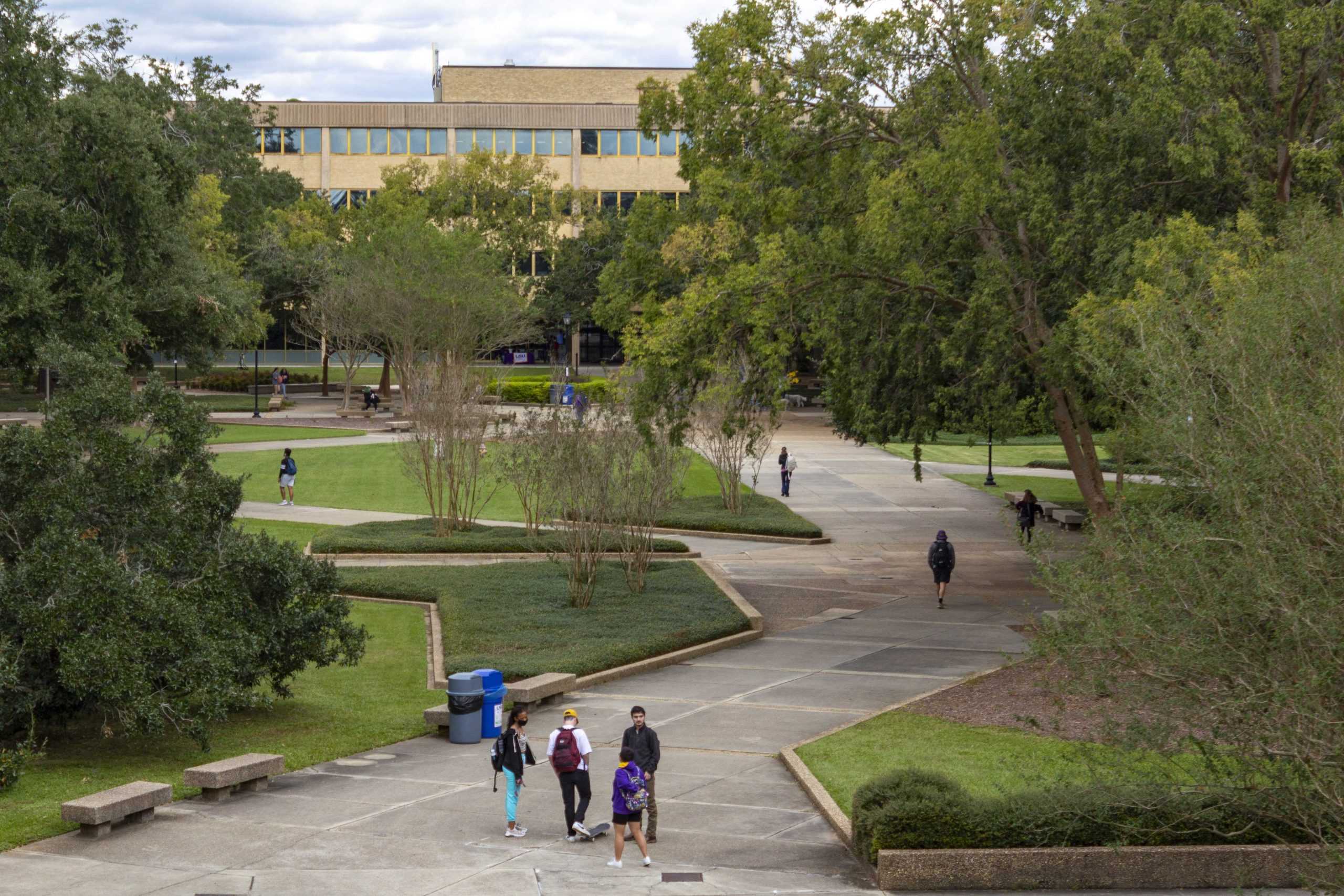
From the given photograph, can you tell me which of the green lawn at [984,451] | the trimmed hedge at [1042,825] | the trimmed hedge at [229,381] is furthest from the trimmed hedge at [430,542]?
the trimmed hedge at [229,381]

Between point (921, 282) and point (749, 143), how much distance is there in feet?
11.4

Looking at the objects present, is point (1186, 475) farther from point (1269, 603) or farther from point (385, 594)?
point (385, 594)

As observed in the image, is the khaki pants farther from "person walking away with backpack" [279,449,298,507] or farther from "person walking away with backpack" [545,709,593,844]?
"person walking away with backpack" [279,449,298,507]

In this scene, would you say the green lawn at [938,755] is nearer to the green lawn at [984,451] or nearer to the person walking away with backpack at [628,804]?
the person walking away with backpack at [628,804]

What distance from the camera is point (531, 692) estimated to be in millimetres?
16891

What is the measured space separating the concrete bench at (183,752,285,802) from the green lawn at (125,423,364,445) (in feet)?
125

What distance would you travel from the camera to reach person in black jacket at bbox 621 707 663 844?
11625 mm

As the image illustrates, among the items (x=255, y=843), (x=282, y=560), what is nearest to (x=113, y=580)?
(x=282, y=560)

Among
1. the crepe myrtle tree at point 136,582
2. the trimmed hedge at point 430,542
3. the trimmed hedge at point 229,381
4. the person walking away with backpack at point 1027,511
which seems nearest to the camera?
the crepe myrtle tree at point 136,582

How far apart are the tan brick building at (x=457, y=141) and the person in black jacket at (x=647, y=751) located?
76041mm

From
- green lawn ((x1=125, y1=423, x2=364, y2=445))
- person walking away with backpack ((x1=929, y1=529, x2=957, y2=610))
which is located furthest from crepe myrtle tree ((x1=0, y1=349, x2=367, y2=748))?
green lawn ((x1=125, y1=423, x2=364, y2=445))

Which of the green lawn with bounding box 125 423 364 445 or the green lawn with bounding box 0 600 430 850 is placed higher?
the green lawn with bounding box 125 423 364 445

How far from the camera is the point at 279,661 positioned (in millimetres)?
16453

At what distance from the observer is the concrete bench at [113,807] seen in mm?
11430
